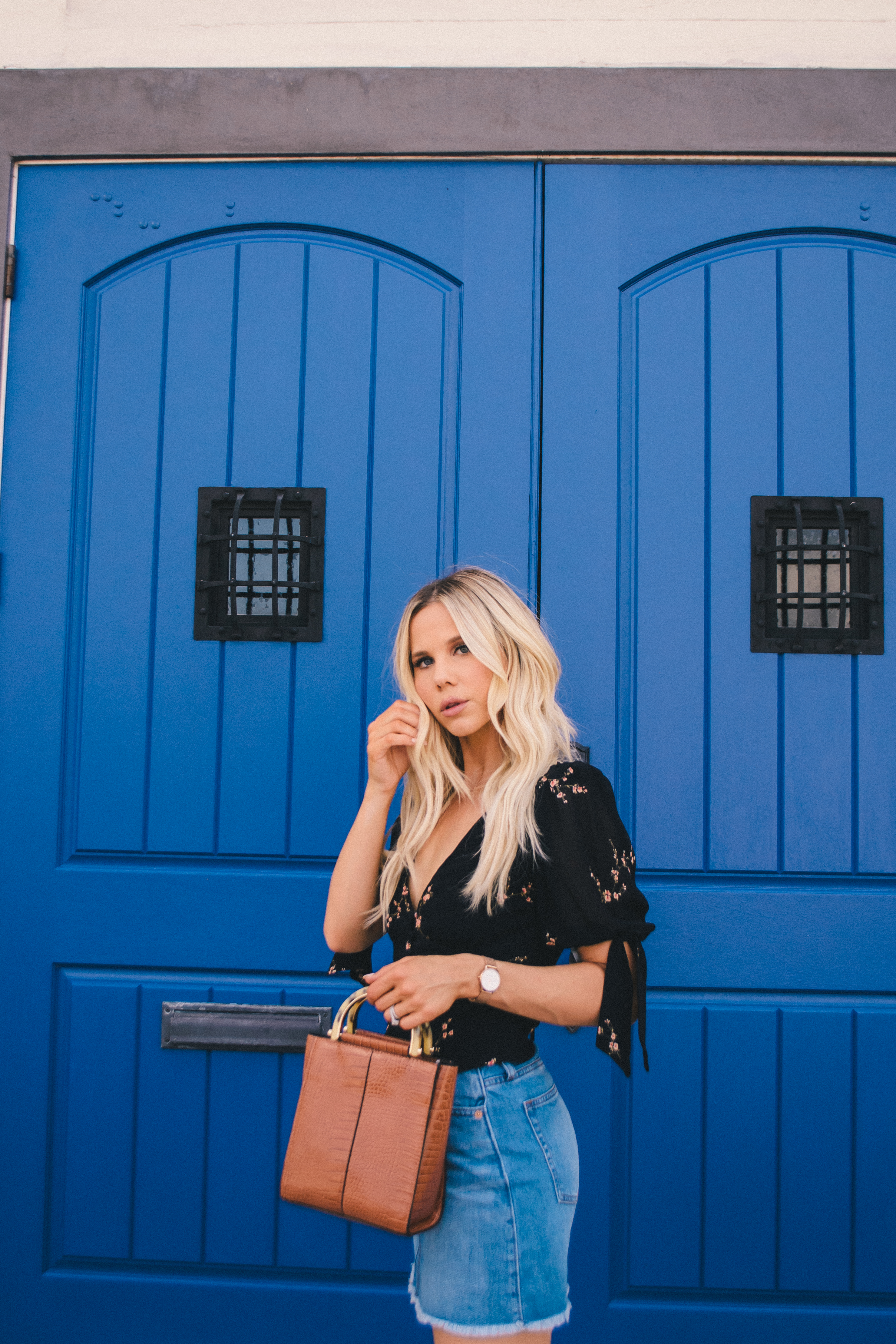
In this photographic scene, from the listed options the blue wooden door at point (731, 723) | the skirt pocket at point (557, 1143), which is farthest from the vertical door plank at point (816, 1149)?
the skirt pocket at point (557, 1143)

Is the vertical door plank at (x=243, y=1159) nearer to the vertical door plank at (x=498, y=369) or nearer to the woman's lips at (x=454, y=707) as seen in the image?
the woman's lips at (x=454, y=707)

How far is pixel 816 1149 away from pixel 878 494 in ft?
Answer: 5.14

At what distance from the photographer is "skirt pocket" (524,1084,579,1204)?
1.18m

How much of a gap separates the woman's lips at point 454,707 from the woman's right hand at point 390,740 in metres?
0.08

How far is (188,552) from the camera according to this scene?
2.10 metres

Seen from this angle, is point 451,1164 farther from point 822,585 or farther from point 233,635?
point 822,585

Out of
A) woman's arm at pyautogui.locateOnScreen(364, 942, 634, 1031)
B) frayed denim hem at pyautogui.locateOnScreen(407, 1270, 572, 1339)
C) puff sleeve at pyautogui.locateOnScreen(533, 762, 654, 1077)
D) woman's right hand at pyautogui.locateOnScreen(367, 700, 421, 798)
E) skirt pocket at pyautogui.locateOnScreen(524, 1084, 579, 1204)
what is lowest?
frayed denim hem at pyautogui.locateOnScreen(407, 1270, 572, 1339)

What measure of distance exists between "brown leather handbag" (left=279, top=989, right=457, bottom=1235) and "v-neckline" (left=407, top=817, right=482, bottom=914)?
0.20 meters

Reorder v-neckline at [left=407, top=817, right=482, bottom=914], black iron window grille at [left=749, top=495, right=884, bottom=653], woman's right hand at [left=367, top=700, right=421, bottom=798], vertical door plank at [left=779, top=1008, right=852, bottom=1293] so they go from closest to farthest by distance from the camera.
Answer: v-neckline at [left=407, top=817, right=482, bottom=914]
woman's right hand at [left=367, top=700, right=421, bottom=798]
vertical door plank at [left=779, top=1008, right=852, bottom=1293]
black iron window grille at [left=749, top=495, right=884, bottom=653]

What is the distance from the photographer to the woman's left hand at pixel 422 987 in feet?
3.74

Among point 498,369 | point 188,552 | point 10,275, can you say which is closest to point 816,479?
point 498,369

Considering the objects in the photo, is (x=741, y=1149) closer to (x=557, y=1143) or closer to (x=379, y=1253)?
(x=379, y=1253)

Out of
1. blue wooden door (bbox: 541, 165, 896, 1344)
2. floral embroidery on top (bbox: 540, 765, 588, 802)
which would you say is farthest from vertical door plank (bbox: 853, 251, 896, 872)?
floral embroidery on top (bbox: 540, 765, 588, 802)

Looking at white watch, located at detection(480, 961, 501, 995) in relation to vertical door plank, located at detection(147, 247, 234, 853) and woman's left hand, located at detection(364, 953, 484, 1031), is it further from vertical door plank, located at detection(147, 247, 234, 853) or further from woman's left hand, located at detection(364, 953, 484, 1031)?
vertical door plank, located at detection(147, 247, 234, 853)
